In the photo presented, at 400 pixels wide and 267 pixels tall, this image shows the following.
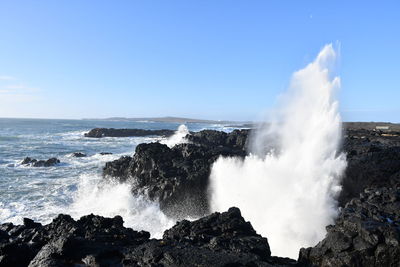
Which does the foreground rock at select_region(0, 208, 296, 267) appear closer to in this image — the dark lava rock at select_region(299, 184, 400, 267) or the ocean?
the dark lava rock at select_region(299, 184, 400, 267)

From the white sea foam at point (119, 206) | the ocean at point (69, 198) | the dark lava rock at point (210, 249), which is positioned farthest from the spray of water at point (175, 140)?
the dark lava rock at point (210, 249)

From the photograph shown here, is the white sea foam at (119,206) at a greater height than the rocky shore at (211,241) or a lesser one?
lesser

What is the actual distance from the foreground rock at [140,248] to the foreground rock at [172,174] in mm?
7152

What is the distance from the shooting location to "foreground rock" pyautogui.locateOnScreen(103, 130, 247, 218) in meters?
17.4

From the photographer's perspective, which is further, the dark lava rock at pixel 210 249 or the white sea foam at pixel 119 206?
the white sea foam at pixel 119 206

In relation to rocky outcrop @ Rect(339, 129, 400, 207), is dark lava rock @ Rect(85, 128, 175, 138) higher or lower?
lower

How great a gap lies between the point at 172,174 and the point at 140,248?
38.4 ft

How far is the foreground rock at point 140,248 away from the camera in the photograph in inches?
284

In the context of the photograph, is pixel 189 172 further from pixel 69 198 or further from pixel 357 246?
pixel 357 246

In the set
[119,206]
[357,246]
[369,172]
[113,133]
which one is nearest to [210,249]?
[357,246]

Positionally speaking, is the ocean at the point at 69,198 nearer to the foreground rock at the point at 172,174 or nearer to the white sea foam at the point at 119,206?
the white sea foam at the point at 119,206

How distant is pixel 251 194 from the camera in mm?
16750

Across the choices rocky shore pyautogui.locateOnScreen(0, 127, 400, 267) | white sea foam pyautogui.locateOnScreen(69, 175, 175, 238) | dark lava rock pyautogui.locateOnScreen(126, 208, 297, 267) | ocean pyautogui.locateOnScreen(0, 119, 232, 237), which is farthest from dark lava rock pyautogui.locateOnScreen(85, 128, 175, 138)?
dark lava rock pyautogui.locateOnScreen(126, 208, 297, 267)

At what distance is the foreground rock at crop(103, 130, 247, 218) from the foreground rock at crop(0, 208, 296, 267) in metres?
7.15
